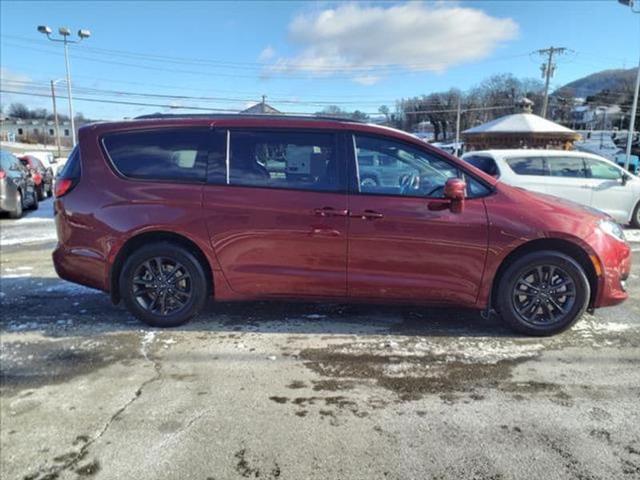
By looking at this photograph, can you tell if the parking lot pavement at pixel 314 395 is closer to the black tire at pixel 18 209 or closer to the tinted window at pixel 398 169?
the tinted window at pixel 398 169

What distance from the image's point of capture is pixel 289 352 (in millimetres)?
3781

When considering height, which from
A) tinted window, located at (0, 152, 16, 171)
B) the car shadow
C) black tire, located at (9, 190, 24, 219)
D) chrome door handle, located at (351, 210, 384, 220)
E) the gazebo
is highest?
the gazebo

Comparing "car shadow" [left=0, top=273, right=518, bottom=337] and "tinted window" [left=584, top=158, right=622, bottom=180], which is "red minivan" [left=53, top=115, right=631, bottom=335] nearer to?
"car shadow" [left=0, top=273, right=518, bottom=337]

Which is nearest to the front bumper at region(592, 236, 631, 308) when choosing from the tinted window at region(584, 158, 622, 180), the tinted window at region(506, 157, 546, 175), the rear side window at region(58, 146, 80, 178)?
the rear side window at region(58, 146, 80, 178)

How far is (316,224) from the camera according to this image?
3.95 metres

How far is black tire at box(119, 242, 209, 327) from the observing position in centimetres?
415

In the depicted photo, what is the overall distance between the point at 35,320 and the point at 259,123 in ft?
9.22

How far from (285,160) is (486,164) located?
21.1 feet

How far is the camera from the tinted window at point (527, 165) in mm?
9062

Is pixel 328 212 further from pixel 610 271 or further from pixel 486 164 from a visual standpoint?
pixel 486 164

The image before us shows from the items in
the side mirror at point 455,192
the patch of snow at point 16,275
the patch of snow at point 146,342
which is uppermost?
the side mirror at point 455,192

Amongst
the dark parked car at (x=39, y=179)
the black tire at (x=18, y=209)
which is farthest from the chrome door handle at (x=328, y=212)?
the dark parked car at (x=39, y=179)

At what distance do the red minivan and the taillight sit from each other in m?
0.01

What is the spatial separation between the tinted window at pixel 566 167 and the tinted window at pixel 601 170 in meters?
0.13
